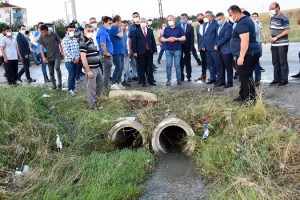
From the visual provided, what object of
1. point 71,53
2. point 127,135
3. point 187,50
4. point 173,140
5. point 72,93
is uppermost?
point 71,53

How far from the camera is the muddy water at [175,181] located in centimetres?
Answer: 421

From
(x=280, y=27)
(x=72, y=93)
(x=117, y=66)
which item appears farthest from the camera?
(x=117, y=66)

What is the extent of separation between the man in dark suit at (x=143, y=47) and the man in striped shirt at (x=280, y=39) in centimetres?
312

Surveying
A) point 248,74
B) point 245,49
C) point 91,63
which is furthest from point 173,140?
point 91,63

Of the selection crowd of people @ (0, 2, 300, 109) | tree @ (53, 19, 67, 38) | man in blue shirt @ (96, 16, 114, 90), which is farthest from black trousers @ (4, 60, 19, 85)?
tree @ (53, 19, 67, 38)

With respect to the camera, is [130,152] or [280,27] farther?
[280,27]

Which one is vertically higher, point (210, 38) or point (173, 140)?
point (210, 38)

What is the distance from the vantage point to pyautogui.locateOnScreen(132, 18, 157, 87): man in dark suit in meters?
9.22

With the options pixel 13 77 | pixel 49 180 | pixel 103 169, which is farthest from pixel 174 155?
pixel 13 77

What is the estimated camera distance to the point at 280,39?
25.5 feet

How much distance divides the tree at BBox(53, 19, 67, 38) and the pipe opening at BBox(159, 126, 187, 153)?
2927 centimetres

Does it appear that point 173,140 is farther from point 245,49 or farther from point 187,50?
point 187,50

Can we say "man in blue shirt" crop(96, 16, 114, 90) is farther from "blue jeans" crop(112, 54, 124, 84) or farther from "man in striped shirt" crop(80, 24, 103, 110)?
"man in striped shirt" crop(80, 24, 103, 110)

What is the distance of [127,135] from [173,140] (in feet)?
2.89
